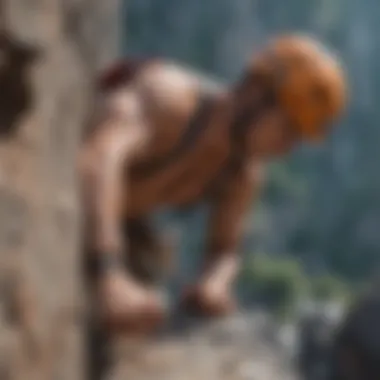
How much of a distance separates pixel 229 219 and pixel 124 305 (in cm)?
40

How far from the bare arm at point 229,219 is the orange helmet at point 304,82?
12cm

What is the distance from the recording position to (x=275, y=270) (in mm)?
2258

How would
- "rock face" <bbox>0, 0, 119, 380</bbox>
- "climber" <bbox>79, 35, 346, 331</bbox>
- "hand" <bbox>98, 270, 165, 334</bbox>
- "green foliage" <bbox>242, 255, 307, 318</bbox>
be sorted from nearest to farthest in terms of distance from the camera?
"rock face" <bbox>0, 0, 119, 380</bbox>
"hand" <bbox>98, 270, 165, 334</bbox>
"climber" <bbox>79, 35, 346, 331</bbox>
"green foliage" <bbox>242, 255, 307, 318</bbox>

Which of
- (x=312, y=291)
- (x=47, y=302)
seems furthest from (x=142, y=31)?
(x=47, y=302)

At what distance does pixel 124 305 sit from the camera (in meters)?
0.75

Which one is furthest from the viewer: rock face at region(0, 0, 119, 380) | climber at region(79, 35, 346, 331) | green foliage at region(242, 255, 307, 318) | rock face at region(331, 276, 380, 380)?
green foliage at region(242, 255, 307, 318)

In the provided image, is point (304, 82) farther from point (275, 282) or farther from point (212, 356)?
point (275, 282)

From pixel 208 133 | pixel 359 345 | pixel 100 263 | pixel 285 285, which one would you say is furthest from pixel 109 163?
pixel 285 285

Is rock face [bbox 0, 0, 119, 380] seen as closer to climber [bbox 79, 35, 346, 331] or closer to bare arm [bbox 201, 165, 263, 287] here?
climber [bbox 79, 35, 346, 331]

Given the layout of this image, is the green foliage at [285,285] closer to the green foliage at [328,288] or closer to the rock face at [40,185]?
the green foliage at [328,288]

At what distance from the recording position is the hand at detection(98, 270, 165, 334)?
0.75m

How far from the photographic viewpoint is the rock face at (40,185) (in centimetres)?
48

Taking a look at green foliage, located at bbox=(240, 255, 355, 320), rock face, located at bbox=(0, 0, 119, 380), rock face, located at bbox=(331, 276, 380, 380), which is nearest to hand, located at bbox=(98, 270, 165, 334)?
rock face, located at bbox=(0, 0, 119, 380)

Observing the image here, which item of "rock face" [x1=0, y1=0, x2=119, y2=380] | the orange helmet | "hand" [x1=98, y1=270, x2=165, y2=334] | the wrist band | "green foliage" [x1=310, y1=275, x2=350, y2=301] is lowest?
"rock face" [x1=0, y1=0, x2=119, y2=380]
